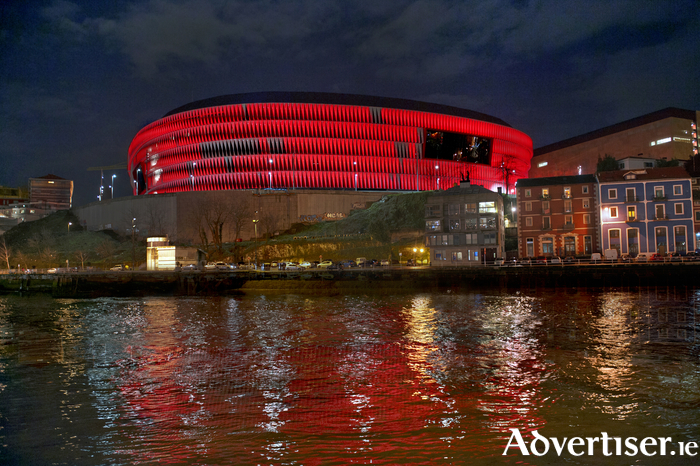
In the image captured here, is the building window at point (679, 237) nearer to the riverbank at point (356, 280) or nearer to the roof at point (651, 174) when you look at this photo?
the roof at point (651, 174)

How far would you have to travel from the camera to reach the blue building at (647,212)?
72.2m

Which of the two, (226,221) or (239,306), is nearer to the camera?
(239,306)

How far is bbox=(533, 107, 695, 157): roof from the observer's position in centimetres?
11994

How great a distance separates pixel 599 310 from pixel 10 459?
42.0m

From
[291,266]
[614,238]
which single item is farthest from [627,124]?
[291,266]

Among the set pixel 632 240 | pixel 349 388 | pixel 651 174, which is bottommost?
pixel 349 388

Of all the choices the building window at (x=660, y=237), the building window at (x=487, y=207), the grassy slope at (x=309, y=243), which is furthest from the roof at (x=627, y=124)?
the building window at (x=487, y=207)

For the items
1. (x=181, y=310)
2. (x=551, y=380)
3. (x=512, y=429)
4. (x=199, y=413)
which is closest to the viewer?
(x=512, y=429)

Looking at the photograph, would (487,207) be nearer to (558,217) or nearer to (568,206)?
(558,217)

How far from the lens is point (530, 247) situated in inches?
3179

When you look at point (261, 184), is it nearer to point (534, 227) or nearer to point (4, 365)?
point (534, 227)

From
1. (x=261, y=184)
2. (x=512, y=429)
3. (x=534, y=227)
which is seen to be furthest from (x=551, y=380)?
(x=261, y=184)

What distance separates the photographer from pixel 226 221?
372 ft

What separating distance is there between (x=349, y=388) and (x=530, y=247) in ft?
219
